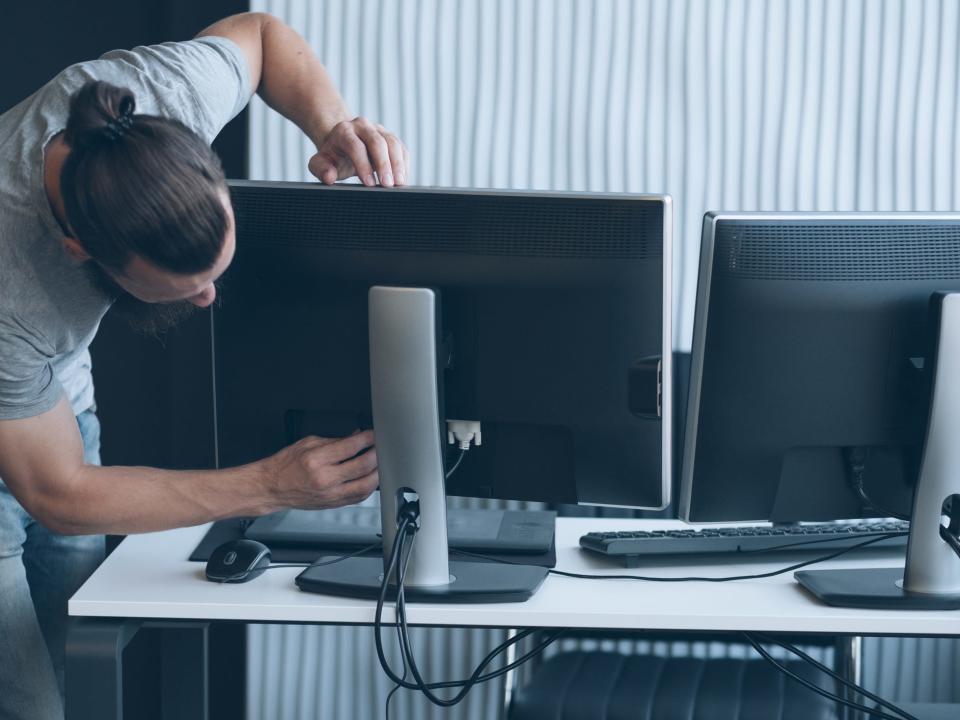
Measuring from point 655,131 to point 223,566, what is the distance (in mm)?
1421

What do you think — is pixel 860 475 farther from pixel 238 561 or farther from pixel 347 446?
pixel 238 561

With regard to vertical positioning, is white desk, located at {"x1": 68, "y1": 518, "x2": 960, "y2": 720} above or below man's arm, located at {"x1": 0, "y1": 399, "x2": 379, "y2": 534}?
below

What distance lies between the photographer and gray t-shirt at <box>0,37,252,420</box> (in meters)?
1.34

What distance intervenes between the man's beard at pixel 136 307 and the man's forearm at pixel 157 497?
0.77 ft

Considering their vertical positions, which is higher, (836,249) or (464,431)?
(836,249)

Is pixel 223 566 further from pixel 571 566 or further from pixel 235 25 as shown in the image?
pixel 235 25

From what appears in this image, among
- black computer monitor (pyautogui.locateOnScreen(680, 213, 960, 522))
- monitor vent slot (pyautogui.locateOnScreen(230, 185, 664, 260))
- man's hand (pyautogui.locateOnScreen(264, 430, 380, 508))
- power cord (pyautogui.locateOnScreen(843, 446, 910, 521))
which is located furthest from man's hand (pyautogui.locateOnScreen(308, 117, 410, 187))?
power cord (pyautogui.locateOnScreen(843, 446, 910, 521))

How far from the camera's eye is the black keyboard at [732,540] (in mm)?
1495

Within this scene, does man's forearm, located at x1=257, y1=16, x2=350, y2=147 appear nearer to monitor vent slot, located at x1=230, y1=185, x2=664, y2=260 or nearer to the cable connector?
monitor vent slot, located at x1=230, y1=185, x2=664, y2=260

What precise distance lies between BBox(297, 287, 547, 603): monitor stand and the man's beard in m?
0.33

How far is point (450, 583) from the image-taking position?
4.45 feet

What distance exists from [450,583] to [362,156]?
1.93 feet

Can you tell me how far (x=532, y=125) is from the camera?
2389 millimetres

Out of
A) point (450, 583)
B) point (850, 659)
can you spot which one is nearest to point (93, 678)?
point (450, 583)
